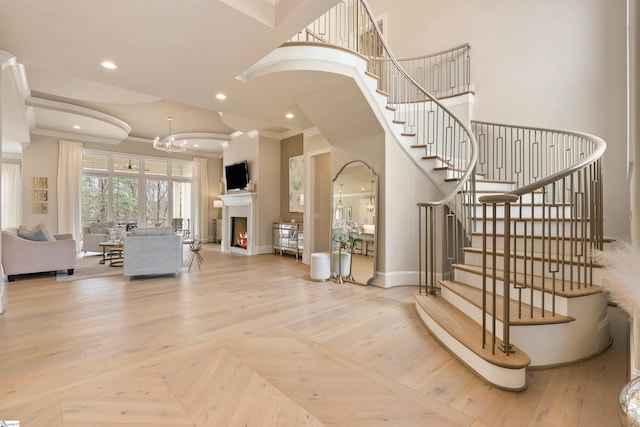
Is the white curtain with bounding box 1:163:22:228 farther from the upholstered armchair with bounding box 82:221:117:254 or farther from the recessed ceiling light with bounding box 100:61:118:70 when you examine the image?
the recessed ceiling light with bounding box 100:61:118:70

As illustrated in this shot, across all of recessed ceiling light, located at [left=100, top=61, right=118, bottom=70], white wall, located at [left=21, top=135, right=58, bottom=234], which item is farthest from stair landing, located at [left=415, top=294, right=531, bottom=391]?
white wall, located at [left=21, top=135, right=58, bottom=234]

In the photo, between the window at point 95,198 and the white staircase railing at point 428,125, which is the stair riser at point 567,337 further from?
the window at point 95,198

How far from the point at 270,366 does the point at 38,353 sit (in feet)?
6.07

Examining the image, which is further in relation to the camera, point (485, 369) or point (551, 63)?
point (551, 63)

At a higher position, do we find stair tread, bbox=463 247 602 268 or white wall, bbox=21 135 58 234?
white wall, bbox=21 135 58 234

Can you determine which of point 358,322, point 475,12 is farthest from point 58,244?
point 475,12

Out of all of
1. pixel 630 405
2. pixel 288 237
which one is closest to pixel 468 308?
pixel 630 405

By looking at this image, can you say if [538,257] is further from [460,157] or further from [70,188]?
[70,188]

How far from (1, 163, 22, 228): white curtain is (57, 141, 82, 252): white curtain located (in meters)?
2.11

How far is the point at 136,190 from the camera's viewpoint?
946cm

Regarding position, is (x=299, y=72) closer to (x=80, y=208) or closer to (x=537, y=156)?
(x=537, y=156)

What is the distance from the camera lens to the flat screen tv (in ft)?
26.1

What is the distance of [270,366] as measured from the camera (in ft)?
6.94

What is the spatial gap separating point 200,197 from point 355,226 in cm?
744
